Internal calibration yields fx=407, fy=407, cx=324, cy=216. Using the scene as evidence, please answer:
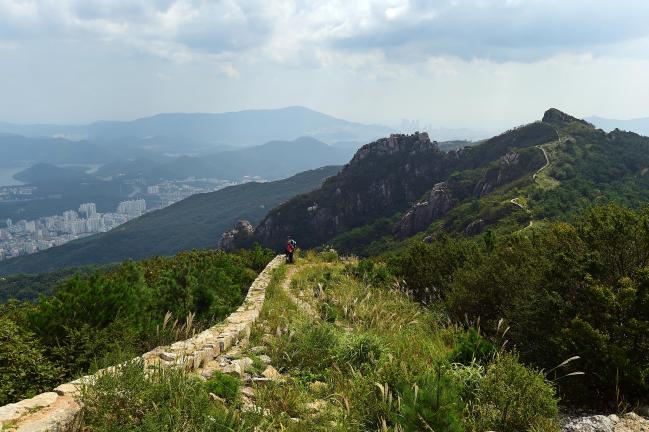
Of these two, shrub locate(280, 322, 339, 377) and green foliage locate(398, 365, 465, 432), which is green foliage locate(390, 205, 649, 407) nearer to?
green foliage locate(398, 365, 465, 432)

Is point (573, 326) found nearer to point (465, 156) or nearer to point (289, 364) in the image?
point (289, 364)

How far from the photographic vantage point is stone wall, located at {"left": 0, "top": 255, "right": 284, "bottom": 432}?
4.43 m

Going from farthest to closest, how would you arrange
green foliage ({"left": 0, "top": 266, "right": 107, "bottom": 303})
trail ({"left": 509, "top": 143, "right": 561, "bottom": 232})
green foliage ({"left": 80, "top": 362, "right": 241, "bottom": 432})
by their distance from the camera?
green foliage ({"left": 0, "top": 266, "right": 107, "bottom": 303}) → trail ({"left": 509, "top": 143, "right": 561, "bottom": 232}) → green foliage ({"left": 80, "top": 362, "right": 241, "bottom": 432})

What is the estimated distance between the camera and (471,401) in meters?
4.75

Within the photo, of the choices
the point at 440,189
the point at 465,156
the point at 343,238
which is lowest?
the point at 343,238

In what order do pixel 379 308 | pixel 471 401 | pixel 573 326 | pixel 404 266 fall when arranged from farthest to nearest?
pixel 404 266, pixel 379 308, pixel 573 326, pixel 471 401

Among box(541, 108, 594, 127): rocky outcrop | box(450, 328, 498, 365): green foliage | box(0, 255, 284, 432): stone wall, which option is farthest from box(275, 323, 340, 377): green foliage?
box(541, 108, 594, 127): rocky outcrop

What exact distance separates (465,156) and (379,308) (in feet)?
400

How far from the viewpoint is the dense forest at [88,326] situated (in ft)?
20.1

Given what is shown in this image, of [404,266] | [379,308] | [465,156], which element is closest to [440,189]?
[465,156]

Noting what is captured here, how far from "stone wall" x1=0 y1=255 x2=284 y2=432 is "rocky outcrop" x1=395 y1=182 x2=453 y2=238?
8037 centimetres

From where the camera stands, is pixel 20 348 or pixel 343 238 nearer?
pixel 20 348

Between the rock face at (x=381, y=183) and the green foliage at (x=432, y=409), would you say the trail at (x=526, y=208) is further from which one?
the green foliage at (x=432, y=409)

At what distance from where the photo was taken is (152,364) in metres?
6.07
